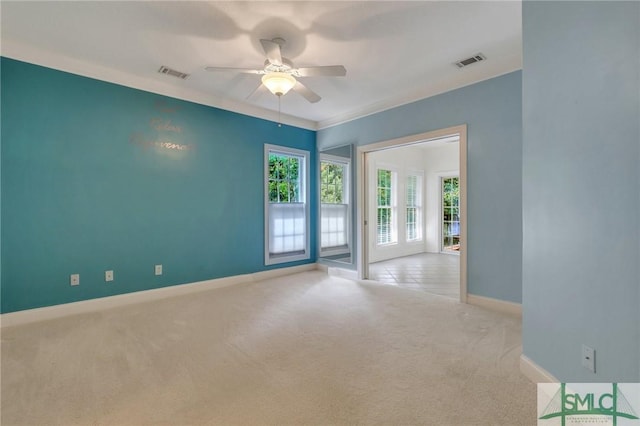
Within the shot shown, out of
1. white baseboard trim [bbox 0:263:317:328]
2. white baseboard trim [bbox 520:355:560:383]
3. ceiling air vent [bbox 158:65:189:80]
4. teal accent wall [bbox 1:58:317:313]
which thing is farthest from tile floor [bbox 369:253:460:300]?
ceiling air vent [bbox 158:65:189:80]

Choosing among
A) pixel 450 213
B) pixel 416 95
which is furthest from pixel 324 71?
pixel 450 213

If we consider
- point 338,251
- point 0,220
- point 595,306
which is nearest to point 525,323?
point 595,306

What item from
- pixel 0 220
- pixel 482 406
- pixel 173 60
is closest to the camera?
pixel 482 406

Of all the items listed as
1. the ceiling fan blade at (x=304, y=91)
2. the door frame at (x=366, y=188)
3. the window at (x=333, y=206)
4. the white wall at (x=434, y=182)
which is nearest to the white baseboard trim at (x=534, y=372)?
the door frame at (x=366, y=188)

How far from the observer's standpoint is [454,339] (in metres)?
2.44

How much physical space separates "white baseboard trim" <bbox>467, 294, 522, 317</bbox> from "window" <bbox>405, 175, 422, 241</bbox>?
4.01 meters

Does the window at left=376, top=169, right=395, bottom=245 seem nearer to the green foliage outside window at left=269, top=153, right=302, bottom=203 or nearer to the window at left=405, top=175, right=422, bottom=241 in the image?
the window at left=405, top=175, right=422, bottom=241

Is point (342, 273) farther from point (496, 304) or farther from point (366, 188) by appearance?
point (496, 304)

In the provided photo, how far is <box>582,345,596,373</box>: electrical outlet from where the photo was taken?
143 cm

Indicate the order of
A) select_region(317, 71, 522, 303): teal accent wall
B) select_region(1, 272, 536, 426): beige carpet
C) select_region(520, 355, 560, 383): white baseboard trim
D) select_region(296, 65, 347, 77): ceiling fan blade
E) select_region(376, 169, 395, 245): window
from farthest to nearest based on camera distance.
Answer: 1. select_region(376, 169, 395, 245): window
2. select_region(317, 71, 522, 303): teal accent wall
3. select_region(296, 65, 347, 77): ceiling fan blade
4. select_region(520, 355, 560, 383): white baseboard trim
5. select_region(1, 272, 536, 426): beige carpet

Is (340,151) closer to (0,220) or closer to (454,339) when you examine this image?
(454,339)

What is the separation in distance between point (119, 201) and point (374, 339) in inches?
130

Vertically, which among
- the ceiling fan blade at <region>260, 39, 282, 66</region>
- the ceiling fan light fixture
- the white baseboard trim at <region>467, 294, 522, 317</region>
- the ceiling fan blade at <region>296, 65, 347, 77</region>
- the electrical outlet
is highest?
the ceiling fan blade at <region>260, 39, 282, 66</region>

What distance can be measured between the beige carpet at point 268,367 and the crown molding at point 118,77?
2.70 meters
